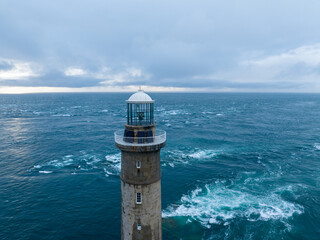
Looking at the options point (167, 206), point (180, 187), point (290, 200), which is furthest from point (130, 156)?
point (290, 200)

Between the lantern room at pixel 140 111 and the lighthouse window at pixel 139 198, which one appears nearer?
the lantern room at pixel 140 111

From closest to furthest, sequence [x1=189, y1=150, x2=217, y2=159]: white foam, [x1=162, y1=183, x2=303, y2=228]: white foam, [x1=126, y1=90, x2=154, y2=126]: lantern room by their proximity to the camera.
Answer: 1. [x1=126, y1=90, x2=154, y2=126]: lantern room
2. [x1=162, y1=183, x2=303, y2=228]: white foam
3. [x1=189, y1=150, x2=217, y2=159]: white foam

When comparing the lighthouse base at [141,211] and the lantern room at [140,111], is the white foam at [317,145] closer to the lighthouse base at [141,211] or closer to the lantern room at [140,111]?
the lighthouse base at [141,211]

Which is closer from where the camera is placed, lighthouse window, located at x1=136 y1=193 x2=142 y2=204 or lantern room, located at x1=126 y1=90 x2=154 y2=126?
lantern room, located at x1=126 y1=90 x2=154 y2=126

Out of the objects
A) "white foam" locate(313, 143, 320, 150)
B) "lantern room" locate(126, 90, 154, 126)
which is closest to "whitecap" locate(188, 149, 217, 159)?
"white foam" locate(313, 143, 320, 150)

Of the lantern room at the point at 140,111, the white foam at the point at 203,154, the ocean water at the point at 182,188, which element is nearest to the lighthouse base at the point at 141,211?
the lantern room at the point at 140,111

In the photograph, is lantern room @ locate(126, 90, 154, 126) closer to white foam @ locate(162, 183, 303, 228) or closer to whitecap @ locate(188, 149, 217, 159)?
white foam @ locate(162, 183, 303, 228)

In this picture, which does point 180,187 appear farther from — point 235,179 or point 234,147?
point 234,147
